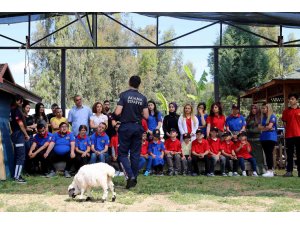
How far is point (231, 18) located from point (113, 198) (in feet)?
25.0

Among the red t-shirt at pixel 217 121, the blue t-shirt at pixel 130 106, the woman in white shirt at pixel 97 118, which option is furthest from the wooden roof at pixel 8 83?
the red t-shirt at pixel 217 121

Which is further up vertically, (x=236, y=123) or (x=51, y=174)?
(x=236, y=123)

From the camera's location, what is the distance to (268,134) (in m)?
10.9

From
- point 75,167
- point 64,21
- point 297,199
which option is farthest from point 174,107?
point 64,21

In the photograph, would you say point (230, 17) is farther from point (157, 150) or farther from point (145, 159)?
point (145, 159)

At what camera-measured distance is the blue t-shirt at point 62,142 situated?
1034 cm

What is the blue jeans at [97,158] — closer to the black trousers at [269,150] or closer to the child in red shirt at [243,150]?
the child in red shirt at [243,150]

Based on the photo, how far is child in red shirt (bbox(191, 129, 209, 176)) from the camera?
34.6 feet

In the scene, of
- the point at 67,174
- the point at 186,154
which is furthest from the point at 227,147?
the point at 67,174

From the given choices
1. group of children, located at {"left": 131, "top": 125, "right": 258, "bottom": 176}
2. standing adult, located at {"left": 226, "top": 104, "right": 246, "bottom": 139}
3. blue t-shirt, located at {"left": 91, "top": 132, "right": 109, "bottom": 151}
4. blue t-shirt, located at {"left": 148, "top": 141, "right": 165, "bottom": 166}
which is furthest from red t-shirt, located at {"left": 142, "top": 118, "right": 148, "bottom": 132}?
→ standing adult, located at {"left": 226, "top": 104, "right": 246, "bottom": 139}

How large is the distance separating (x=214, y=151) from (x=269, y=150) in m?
1.23

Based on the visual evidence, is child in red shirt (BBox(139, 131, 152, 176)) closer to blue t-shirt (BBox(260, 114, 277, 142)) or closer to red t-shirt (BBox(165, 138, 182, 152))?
red t-shirt (BBox(165, 138, 182, 152))

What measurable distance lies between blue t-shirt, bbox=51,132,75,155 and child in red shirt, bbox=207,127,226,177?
2.89m

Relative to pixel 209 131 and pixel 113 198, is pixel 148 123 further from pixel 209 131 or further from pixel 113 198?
pixel 113 198
